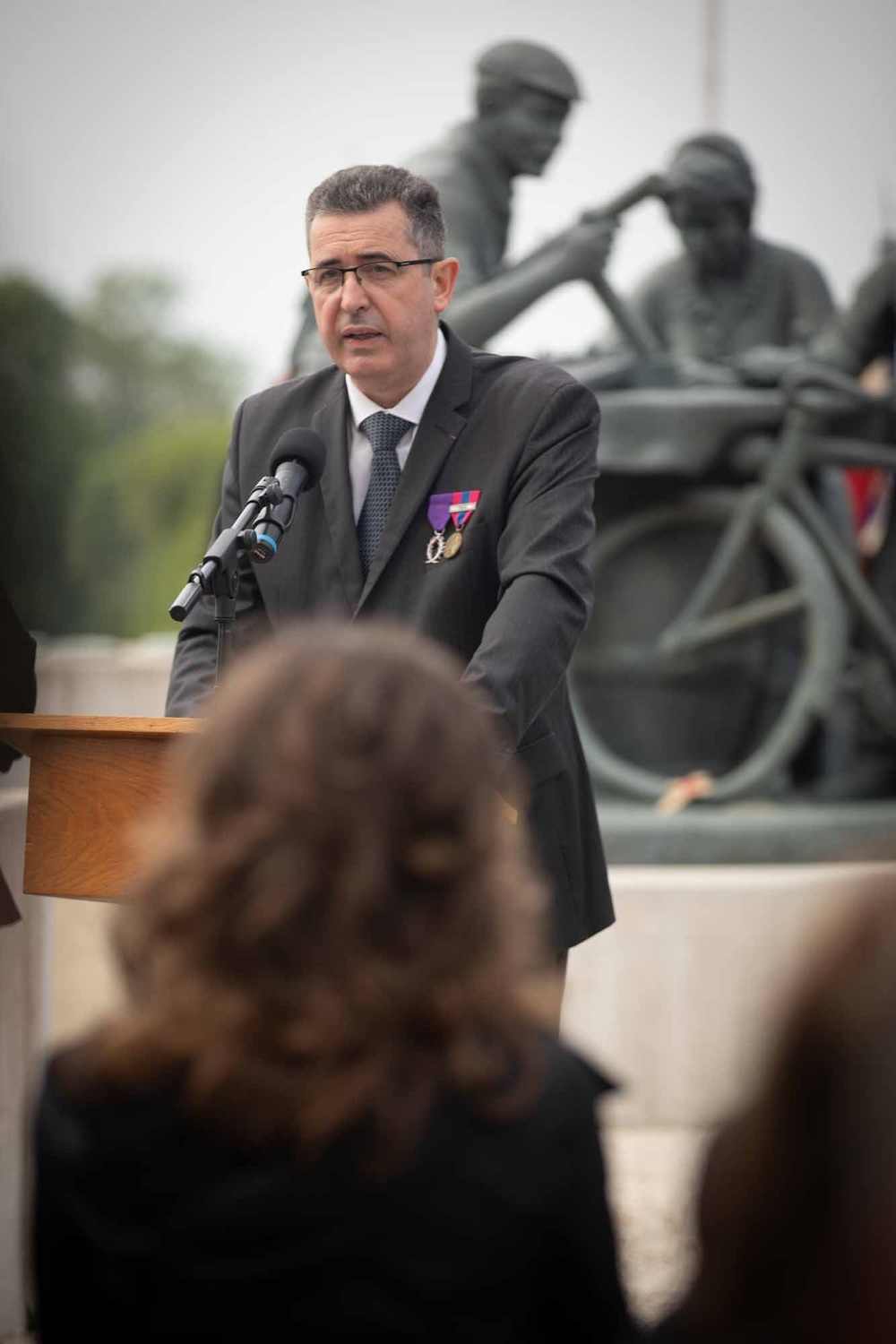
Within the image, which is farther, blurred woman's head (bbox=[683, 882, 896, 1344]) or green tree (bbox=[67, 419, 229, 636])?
green tree (bbox=[67, 419, 229, 636])

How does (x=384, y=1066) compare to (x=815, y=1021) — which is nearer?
(x=815, y=1021)

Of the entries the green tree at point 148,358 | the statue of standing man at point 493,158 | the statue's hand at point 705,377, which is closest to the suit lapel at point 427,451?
the statue of standing man at point 493,158

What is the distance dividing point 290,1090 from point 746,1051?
12.3 inches

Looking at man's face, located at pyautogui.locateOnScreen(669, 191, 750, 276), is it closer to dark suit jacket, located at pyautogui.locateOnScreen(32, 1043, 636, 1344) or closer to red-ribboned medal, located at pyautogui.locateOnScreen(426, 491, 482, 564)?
red-ribboned medal, located at pyautogui.locateOnScreen(426, 491, 482, 564)

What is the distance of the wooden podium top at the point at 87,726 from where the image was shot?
2.36 metres

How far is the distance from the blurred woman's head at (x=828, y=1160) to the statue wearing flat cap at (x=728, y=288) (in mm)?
6009

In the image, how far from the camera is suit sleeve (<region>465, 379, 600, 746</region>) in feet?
8.32

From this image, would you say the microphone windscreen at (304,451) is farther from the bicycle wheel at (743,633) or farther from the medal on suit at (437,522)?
the bicycle wheel at (743,633)

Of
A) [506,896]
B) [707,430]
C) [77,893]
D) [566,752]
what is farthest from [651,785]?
[506,896]

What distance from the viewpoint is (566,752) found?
2924mm

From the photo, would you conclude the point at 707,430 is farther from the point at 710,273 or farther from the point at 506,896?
the point at 506,896

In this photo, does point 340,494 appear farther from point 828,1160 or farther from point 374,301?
point 828,1160

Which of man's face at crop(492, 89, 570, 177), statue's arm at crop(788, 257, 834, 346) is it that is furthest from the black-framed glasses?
statue's arm at crop(788, 257, 834, 346)

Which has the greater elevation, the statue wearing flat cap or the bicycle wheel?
the statue wearing flat cap
